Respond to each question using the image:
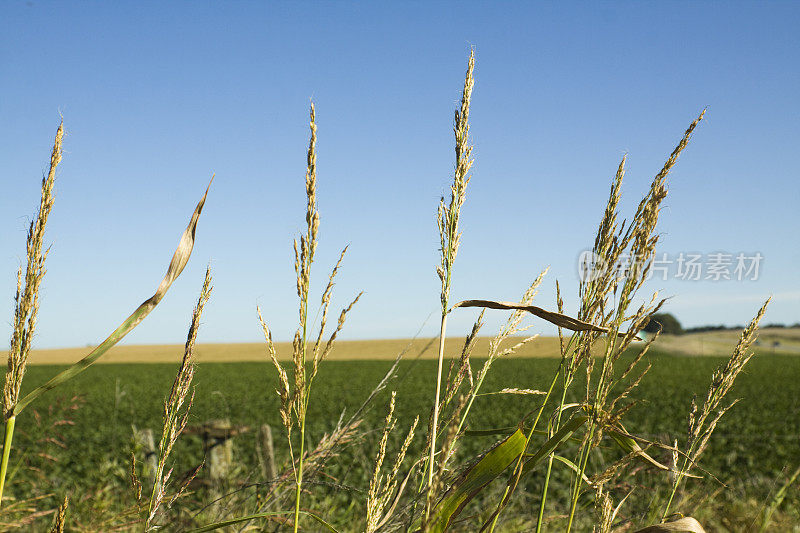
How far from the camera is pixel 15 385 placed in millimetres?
1040

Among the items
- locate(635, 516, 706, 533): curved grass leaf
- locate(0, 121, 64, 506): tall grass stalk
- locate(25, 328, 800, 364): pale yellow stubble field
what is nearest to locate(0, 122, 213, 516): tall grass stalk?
locate(0, 121, 64, 506): tall grass stalk

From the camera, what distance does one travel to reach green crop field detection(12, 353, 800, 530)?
13.7ft

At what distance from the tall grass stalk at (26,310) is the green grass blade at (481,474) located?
838 millimetres

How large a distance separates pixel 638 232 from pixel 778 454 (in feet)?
46.7

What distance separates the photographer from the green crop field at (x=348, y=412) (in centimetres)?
417

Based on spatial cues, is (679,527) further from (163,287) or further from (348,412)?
(348,412)

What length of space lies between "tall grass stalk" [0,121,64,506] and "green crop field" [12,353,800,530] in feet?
1.39

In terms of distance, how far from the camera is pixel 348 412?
63.4ft

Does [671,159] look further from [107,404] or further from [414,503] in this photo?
[107,404]

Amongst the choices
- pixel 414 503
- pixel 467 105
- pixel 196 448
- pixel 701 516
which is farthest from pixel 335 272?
pixel 196 448

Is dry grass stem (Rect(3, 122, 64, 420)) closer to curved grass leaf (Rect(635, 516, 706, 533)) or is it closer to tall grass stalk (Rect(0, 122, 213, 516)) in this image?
tall grass stalk (Rect(0, 122, 213, 516))

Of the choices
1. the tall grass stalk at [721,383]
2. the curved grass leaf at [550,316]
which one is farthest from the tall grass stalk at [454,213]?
the tall grass stalk at [721,383]

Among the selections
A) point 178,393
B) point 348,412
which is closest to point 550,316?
point 178,393

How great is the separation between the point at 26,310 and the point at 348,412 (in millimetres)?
18919
